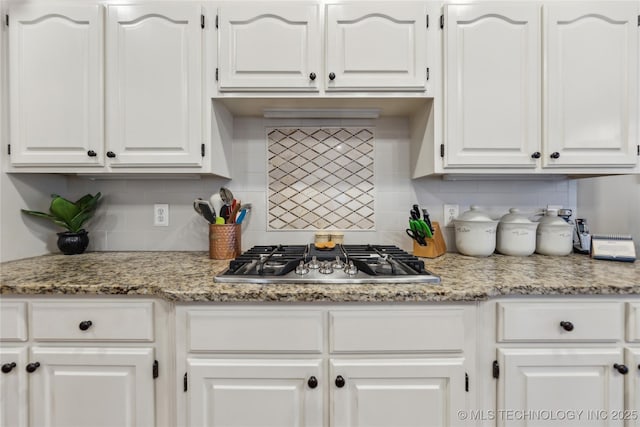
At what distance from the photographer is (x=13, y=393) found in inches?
42.2

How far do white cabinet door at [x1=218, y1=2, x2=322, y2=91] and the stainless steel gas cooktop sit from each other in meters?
0.77

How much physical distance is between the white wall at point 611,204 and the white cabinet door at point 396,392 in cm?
134

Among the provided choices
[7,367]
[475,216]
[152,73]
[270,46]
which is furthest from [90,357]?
[475,216]

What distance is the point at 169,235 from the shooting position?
175 cm

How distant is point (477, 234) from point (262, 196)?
1.17 meters

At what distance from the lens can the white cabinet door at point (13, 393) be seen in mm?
1067

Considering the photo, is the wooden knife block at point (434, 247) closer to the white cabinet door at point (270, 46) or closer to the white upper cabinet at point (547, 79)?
the white upper cabinet at point (547, 79)

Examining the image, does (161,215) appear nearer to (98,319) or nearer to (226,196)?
(226,196)

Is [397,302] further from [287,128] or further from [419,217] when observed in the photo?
[287,128]

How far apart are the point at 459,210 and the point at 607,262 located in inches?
26.4

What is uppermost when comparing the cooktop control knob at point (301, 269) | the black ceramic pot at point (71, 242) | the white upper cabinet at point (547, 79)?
the white upper cabinet at point (547, 79)

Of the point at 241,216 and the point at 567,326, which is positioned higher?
the point at 241,216

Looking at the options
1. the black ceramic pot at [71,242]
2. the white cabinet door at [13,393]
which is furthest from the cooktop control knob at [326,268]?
the black ceramic pot at [71,242]

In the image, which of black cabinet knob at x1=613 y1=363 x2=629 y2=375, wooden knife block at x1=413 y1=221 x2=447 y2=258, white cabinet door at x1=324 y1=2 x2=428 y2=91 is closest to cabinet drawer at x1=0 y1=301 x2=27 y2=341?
white cabinet door at x1=324 y1=2 x2=428 y2=91
